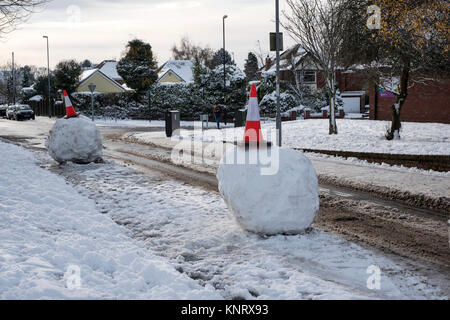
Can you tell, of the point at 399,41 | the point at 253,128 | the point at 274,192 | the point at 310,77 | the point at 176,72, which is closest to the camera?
the point at 274,192

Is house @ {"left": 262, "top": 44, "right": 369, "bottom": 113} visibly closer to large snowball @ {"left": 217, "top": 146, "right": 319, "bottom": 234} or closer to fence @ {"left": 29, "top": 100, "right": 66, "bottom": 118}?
fence @ {"left": 29, "top": 100, "right": 66, "bottom": 118}

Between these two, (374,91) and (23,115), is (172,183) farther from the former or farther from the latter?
(23,115)

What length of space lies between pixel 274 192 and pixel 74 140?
805 cm

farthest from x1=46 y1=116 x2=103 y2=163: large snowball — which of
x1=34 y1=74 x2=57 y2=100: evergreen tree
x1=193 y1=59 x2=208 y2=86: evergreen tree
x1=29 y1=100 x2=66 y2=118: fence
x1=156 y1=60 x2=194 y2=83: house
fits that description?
x1=156 y1=60 x2=194 y2=83: house

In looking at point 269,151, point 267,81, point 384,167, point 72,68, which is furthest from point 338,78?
point 269,151

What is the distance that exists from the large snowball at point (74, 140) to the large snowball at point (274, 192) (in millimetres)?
7296

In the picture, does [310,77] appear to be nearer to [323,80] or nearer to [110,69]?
[323,80]

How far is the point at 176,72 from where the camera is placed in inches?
3044

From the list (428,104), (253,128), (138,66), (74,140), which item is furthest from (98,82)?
(253,128)

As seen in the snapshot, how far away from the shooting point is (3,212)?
643 cm

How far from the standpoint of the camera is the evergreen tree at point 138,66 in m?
46.8

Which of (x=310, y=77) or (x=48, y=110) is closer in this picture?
(x=310, y=77)

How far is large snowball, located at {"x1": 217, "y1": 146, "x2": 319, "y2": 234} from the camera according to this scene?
584 cm

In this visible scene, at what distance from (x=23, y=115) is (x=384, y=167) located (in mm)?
40140
